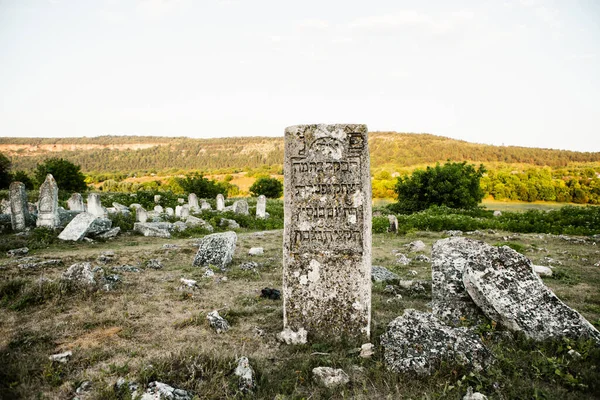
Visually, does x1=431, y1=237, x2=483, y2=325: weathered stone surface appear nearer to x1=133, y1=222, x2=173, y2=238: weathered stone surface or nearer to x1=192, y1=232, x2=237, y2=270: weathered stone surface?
→ x1=192, y1=232, x2=237, y2=270: weathered stone surface

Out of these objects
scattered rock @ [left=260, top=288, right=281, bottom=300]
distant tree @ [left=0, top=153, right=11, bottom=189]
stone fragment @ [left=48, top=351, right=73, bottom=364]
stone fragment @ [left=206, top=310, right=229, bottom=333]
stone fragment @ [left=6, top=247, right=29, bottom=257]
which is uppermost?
distant tree @ [left=0, top=153, right=11, bottom=189]

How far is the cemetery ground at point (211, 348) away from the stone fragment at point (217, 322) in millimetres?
93

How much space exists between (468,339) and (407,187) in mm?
20471

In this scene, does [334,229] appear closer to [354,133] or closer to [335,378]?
[354,133]

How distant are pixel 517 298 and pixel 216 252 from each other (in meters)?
6.44

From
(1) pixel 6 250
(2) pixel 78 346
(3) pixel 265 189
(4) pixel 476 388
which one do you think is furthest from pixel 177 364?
(3) pixel 265 189

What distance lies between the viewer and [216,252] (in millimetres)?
8477

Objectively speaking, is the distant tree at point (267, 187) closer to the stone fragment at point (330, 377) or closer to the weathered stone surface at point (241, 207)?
the weathered stone surface at point (241, 207)

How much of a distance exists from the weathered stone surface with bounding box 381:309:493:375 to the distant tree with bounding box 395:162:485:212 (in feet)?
64.0

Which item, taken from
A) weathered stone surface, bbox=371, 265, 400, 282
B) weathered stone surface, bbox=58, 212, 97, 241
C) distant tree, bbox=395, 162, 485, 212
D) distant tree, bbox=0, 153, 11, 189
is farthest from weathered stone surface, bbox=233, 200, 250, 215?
distant tree, bbox=0, 153, 11, 189

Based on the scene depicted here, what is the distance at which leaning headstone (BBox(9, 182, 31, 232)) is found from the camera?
12.4 m

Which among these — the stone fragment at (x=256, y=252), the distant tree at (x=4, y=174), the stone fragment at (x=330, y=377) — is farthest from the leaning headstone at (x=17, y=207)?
the distant tree at (x=4, y=174)

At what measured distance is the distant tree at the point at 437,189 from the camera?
22.0m

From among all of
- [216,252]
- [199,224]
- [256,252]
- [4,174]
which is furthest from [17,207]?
[4,174]
